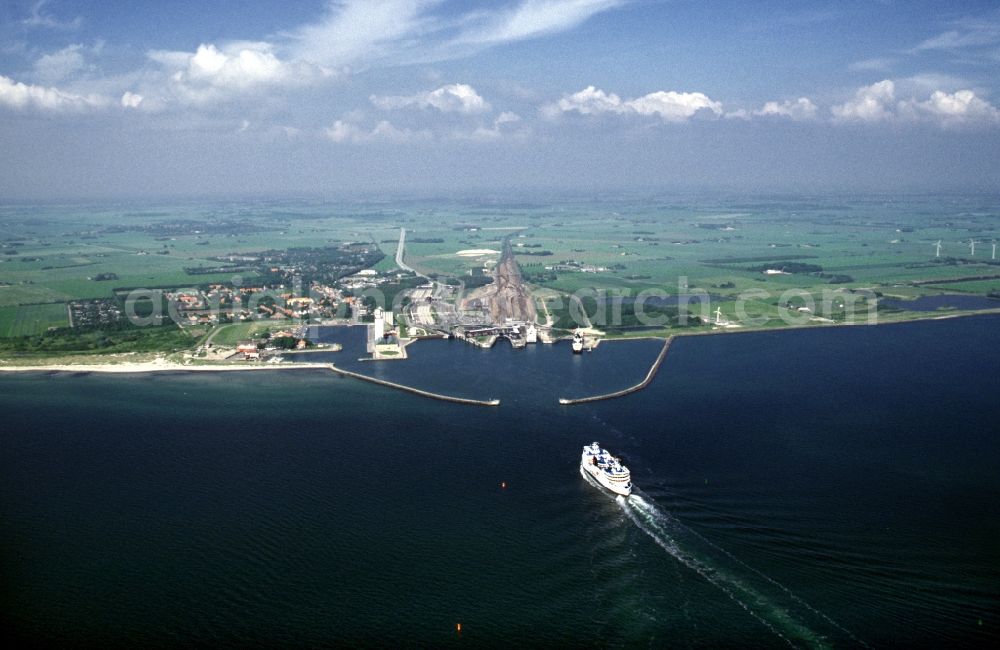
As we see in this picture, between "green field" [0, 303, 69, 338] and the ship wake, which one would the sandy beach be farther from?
the ship wake

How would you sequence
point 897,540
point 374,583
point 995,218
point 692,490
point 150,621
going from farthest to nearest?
point 995,218 < point 692,490 < point 897,540 < point 374,583 < point 150,621

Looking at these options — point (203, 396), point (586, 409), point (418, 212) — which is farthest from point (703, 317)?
point (418, 212)

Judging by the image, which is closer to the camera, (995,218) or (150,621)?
(150,621)

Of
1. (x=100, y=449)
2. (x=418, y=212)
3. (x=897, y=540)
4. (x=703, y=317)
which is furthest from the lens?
(x=418, y=212)

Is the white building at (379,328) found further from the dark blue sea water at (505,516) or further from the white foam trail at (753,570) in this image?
the white foam trail at (753,570)

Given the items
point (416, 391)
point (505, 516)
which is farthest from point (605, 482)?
point (416, 391)

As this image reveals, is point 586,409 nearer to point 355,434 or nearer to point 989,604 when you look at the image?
point 355,434

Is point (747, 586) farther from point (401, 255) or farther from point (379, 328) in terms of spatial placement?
point (401, 255)
